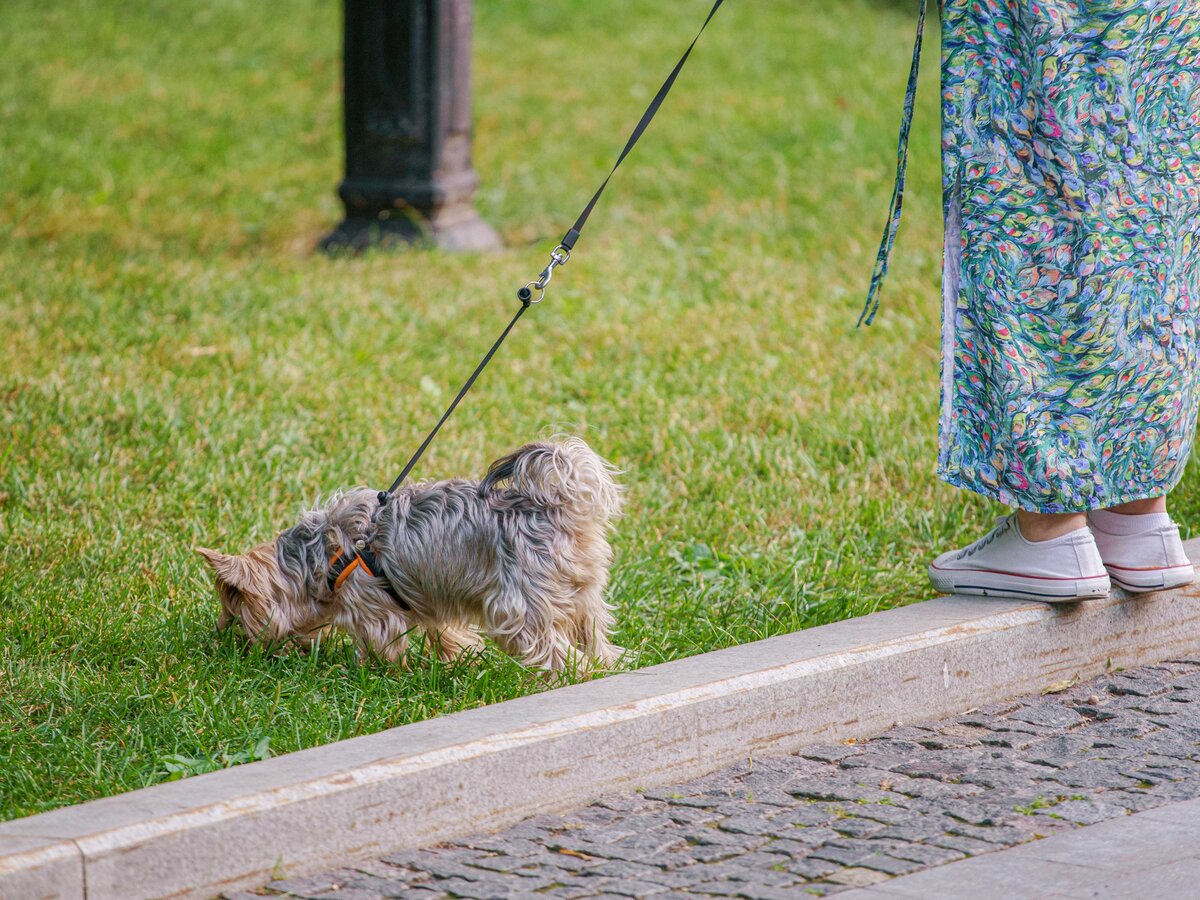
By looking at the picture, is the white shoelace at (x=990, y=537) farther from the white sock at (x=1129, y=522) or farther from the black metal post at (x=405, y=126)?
the black metal post at (x=405, y=126)

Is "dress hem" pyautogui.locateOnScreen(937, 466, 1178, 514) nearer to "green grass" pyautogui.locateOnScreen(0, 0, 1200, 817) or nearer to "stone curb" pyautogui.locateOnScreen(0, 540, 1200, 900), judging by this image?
"stone curb" pyautogui.locateOnScreen(0, 540, 1200, 900)

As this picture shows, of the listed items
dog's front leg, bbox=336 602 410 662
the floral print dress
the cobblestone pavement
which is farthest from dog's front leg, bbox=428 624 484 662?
the floral print dress

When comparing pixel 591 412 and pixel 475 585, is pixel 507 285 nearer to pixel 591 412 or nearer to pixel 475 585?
pixel 591 412

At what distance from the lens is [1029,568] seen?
13.3 feet

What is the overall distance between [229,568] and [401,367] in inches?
112

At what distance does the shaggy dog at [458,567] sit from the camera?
12.6 ft

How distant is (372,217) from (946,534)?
16.6ft

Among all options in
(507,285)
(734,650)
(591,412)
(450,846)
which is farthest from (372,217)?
(450,846)

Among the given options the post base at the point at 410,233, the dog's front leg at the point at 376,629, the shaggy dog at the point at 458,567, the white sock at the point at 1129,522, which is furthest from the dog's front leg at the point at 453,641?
the post base at the point at 410,233

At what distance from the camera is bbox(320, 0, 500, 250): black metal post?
8.84 metres

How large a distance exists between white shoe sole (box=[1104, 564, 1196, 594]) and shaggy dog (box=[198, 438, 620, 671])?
1.41m

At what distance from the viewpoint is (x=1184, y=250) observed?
393 cm

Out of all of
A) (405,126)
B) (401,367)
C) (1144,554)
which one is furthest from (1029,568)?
(405,126)

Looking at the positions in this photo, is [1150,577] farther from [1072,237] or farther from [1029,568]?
[1072,237]
